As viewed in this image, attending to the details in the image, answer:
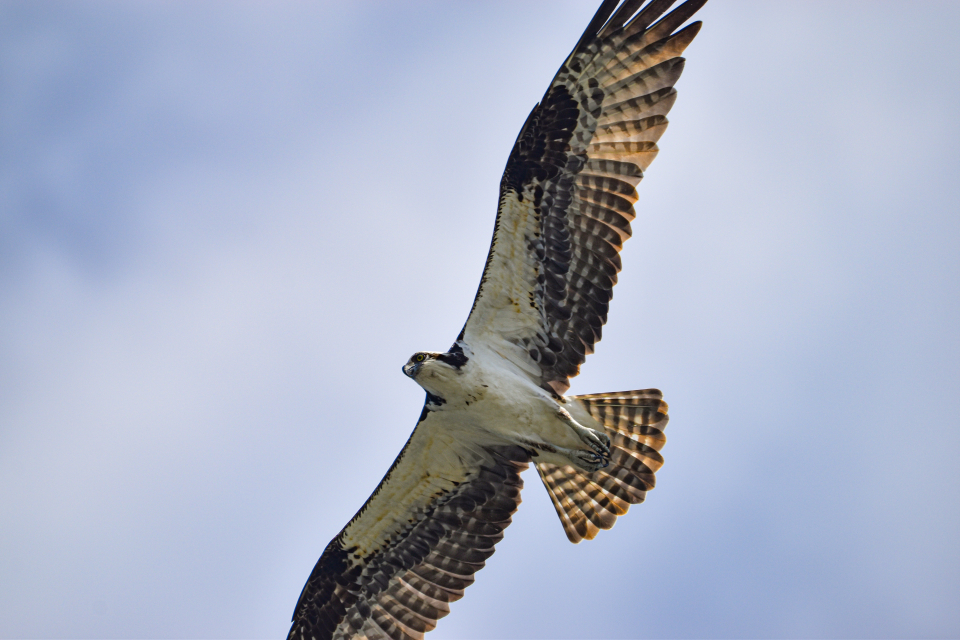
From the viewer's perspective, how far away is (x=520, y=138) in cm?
925

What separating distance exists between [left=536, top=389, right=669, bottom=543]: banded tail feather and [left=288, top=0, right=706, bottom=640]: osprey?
0.02 meters

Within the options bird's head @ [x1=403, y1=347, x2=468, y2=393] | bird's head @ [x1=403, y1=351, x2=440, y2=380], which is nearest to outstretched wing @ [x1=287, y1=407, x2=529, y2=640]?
bird's head @ [x1=403, y1=347, x2=468, y2=393]

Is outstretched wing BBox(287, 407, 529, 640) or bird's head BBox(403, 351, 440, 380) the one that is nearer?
bird's head BBox(403, 351, 440, 380)

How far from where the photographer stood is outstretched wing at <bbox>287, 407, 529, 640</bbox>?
9.90 m

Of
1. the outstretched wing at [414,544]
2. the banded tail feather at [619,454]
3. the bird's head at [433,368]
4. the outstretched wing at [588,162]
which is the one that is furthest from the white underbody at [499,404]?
the outstretched wing at [588,162]

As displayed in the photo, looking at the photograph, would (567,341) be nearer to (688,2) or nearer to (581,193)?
(581,193)

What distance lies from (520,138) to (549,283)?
5.25 ft

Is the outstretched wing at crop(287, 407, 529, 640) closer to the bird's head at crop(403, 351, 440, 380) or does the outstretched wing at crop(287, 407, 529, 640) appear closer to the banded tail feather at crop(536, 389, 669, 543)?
the banded tail feather at crop(536, 389, 669, 543)

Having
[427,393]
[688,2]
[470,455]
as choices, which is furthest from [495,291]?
[688,2]

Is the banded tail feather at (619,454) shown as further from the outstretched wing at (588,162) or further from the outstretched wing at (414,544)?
the outstretched wing at (588,162)

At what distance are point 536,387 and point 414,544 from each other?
95.5 inches

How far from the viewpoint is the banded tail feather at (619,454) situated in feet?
32.7

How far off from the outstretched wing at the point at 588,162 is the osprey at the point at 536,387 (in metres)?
0.02

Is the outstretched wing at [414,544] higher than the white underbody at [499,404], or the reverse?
the white underbody at [499,404]
